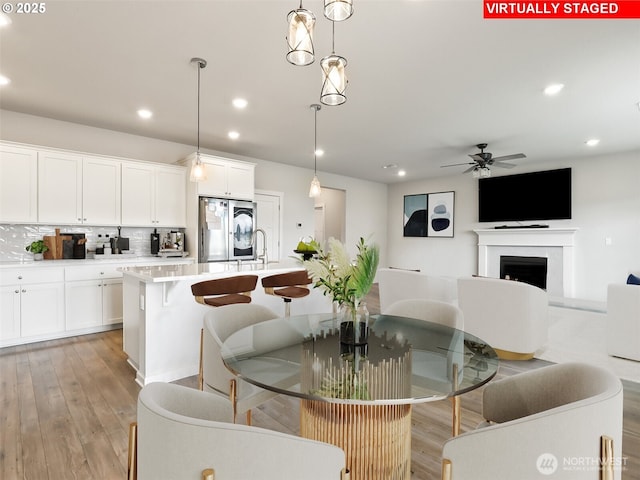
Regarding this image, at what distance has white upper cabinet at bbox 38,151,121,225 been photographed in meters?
3.99

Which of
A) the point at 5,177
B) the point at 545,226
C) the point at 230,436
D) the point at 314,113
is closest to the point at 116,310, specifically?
the point at 5,177

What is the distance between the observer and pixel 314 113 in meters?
4.06

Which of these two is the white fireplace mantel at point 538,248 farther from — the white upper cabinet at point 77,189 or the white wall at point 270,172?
the white upper cabinet at point 77,189

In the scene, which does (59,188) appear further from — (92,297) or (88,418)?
(88,418)

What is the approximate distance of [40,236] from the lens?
425 centimetres

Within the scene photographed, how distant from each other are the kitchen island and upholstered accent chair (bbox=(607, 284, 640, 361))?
3.59 meters

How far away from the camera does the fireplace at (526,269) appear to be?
21.7 ft

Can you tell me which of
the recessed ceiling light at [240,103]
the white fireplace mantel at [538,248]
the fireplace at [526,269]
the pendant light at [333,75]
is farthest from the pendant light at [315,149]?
the fireplace at [526,269]

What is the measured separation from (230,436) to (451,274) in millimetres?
7997

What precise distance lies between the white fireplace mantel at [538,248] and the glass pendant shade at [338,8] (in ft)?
22.0

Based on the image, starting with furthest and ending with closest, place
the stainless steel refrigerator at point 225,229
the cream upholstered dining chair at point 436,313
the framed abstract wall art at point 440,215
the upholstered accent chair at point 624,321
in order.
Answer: the framed abstract wall art at point 440,215 → the stainless steel refrigerator at point 225,229 → the upholstered accent chair at point 624,321 → the cream upholstered dining chair at point 436,313

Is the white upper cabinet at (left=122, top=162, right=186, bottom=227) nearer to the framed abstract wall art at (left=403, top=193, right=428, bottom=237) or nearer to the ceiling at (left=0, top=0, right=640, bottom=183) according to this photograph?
the ceiling at (left=0, top=0, right=640, bottom=183)

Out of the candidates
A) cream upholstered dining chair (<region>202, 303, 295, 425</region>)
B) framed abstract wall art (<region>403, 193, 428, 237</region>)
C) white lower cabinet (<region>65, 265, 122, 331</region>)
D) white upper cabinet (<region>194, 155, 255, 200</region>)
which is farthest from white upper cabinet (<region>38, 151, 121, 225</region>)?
framed abstract wall art (<region>403, 193, 428, 237</region>)

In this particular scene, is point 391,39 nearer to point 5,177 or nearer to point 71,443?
point 71,443
